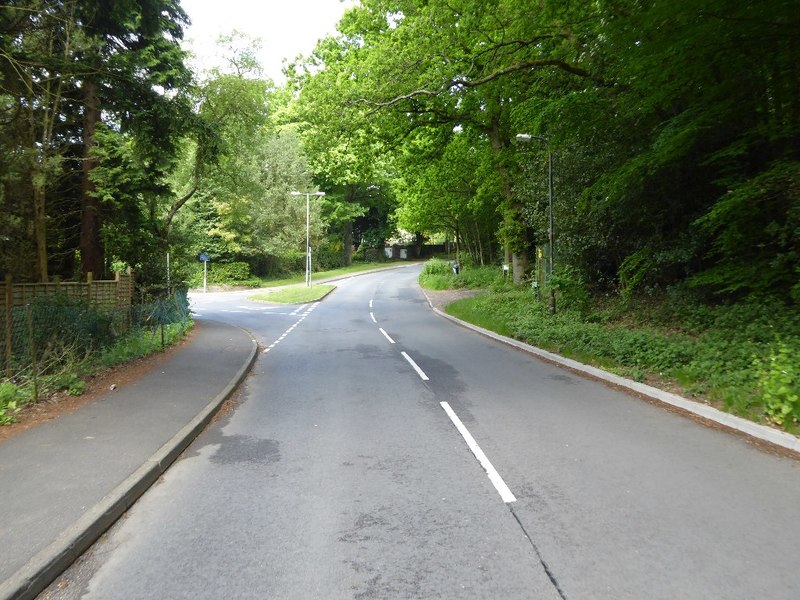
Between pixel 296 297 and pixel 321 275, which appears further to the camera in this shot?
pixel 321 275

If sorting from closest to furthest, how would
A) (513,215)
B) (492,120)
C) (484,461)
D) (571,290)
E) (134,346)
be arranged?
(484,461)
(134,346)
(571,290)
(492,120)
(513,215)

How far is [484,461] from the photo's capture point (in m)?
5.62

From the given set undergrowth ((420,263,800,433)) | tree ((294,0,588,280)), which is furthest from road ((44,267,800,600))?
tree ((294,0,588,280))

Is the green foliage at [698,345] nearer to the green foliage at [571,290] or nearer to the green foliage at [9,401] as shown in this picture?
the green foliage at [571,290]

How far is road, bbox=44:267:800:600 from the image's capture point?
134 inches

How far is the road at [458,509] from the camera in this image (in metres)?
3.39

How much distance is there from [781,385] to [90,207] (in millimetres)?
15871

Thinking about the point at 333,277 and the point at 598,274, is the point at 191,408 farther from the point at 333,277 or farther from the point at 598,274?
the point at 333,277

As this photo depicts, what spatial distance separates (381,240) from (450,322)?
5191cm

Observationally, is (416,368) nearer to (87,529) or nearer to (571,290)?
(571,290)

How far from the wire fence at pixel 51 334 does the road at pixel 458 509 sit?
335 cm

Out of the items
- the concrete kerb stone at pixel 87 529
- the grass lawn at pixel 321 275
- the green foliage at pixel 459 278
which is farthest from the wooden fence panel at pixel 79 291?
the grass lawn at pixel 321 275

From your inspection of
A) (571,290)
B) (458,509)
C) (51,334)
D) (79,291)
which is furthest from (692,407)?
(79,291)

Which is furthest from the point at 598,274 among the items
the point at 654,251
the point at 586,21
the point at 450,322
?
the point at 586,21
